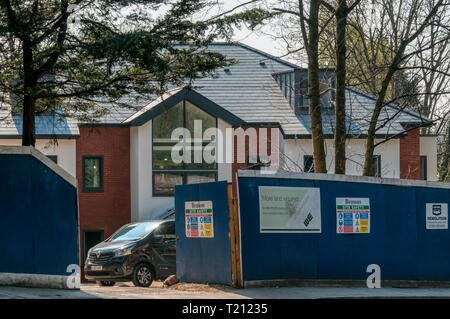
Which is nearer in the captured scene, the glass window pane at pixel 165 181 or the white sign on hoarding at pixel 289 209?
the white sign on hoarding at pixel 289 209

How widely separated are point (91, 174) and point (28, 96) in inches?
668

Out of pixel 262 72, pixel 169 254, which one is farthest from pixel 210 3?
pixel 262 72

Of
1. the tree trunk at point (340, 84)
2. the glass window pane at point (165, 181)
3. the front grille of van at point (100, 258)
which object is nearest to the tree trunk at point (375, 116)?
the tree trunk at point (340, 84)

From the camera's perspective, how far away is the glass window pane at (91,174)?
32594 millimetres

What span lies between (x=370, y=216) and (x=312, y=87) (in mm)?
4762

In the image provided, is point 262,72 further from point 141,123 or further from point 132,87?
point 132,87

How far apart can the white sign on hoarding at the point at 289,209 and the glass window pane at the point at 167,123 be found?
16582mm

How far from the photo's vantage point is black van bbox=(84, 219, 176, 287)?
19781 mm

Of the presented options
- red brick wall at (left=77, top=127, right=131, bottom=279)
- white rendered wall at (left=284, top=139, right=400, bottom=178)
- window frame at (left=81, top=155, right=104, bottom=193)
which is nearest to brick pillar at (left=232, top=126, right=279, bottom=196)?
white rendered wall at (left=284, top=139, right=400, bottom=178)

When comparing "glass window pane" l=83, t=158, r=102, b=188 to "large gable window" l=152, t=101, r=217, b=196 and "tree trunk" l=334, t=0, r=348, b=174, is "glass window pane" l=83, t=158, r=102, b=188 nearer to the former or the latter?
"large gable window" l=152, t=101, r=217, b=196

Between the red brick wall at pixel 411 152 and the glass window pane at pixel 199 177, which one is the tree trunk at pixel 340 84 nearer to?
the glass window pane at pixel 199 177

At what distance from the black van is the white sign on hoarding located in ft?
17.3

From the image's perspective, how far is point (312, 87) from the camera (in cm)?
2023

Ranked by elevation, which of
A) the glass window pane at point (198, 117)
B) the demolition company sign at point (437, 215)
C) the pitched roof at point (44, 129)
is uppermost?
Answer: the glass window pane at point (198, 117)
